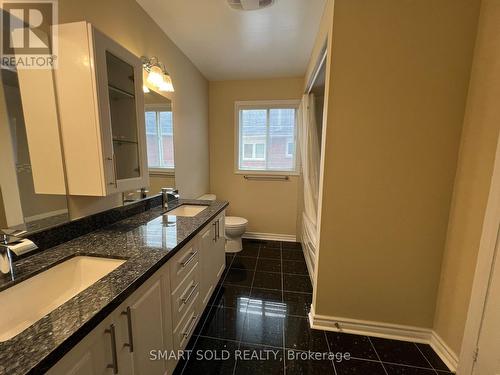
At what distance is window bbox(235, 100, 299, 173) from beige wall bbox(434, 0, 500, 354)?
201cm

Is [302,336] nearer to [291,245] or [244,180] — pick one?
[291,245]

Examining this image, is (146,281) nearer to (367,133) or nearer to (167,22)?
(367,133)

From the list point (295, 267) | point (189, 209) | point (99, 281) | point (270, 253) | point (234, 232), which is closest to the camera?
point (99, 281)

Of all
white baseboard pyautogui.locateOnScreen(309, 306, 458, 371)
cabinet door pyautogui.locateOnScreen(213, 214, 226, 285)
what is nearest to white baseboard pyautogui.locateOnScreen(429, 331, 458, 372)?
white baseboard pyautogui.locateOnScreen(309, 306, 458, 371)

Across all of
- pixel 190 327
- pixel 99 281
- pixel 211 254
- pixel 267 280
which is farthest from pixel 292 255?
pixel 99 281

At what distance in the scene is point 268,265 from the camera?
260cm

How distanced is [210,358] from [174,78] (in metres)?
2.48

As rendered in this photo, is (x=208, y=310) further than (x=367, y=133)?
Yes

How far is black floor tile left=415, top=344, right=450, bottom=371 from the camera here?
4.51ft

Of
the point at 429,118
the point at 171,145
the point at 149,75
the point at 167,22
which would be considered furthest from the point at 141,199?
the point at 429,118

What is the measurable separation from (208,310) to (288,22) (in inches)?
102

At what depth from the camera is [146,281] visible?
937mm

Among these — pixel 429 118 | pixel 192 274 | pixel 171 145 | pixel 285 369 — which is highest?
pixel 429 118

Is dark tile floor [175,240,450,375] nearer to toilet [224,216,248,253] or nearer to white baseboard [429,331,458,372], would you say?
white baseboard [429,331,458,372]
